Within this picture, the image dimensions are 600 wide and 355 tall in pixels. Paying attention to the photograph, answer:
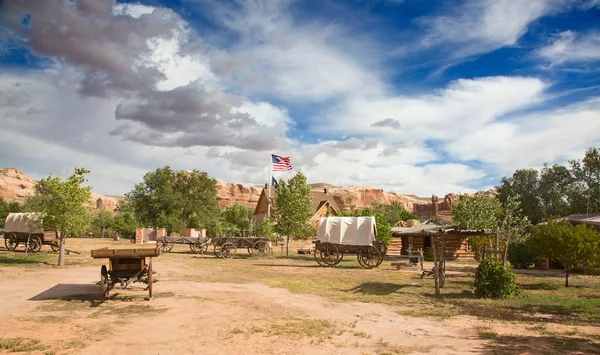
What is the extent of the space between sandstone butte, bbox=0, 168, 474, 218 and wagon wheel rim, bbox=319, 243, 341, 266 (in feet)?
272

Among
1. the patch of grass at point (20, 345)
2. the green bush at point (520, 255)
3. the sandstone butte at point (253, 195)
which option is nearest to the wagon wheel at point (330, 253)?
the green bush at point (520, 255)

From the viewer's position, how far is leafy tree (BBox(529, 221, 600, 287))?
15445 mm

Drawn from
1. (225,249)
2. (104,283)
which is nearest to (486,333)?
(104,283)

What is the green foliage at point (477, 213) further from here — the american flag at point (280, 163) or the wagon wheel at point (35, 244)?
the wagon wheel at point (35, 244)

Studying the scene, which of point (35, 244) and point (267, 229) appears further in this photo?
point (267, 229)

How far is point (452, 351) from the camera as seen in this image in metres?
7.12

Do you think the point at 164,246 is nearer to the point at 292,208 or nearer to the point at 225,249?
the point at 225,249

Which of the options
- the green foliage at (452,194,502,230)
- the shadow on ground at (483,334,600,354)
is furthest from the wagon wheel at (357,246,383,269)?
the shadow on ground at (483,334,600,354)

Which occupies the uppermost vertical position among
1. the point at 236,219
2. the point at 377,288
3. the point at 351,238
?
the point at 236,219

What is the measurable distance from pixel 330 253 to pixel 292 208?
27.8 ft

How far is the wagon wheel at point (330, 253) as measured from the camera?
2288 centimetres

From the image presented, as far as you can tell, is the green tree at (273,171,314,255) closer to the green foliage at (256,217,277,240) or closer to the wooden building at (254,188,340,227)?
the green foliage at (256,217,277,240)

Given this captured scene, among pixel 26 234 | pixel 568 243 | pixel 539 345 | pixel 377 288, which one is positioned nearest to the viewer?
pixel 539 345

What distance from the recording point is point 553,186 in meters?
57.1
